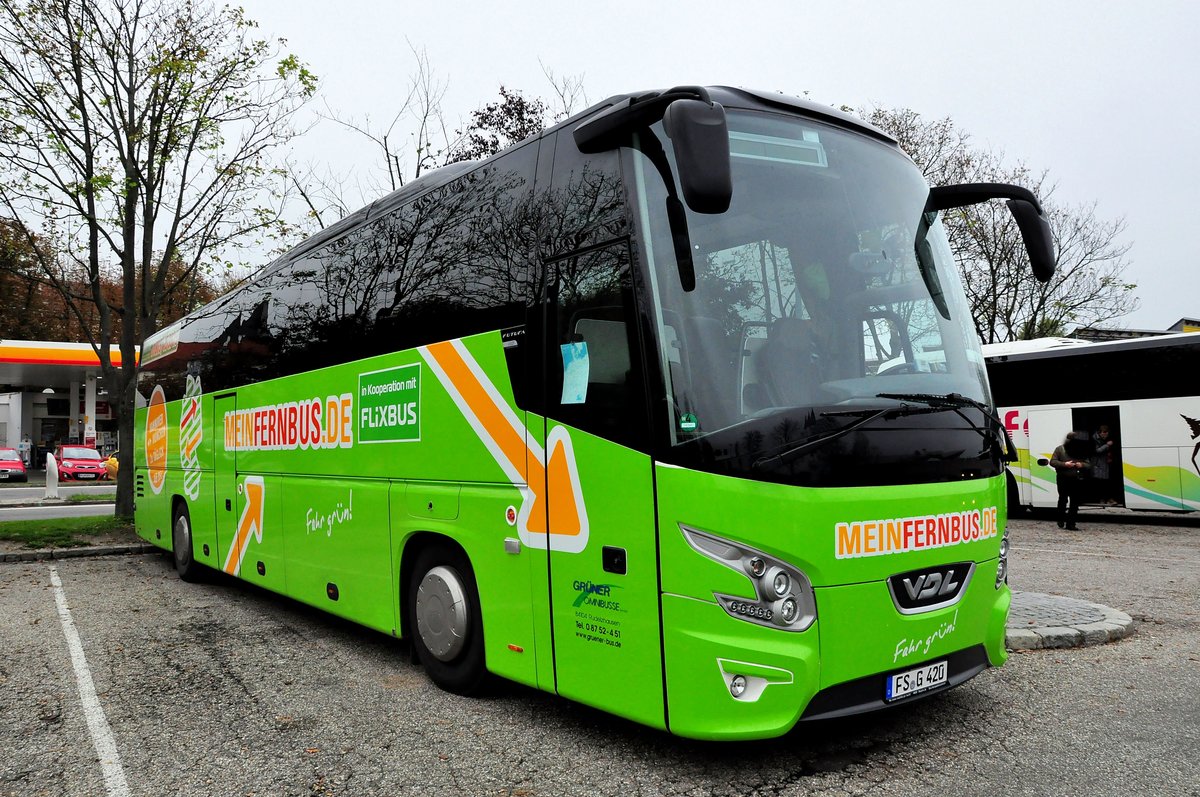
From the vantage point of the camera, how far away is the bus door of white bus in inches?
675

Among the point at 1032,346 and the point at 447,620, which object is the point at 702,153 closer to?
the point at 447,620

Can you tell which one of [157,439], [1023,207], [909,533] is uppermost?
[1023,207]

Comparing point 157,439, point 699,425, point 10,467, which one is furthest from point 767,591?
point 10,467

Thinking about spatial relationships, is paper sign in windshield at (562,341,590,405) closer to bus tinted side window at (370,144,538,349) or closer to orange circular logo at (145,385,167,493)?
bus tinted side window at (370,144,538,349)

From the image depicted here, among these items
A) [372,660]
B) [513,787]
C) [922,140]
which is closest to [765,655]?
[513,787]

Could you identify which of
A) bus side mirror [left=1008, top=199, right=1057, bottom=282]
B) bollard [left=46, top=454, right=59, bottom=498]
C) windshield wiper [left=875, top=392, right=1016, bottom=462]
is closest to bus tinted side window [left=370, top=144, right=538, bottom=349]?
windshield wiper [left=875, top=392, right=1016, bottom=462]

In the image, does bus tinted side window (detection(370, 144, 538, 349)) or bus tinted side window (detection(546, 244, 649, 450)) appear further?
bus tinted side window (detection(370, 144, 538, 349))

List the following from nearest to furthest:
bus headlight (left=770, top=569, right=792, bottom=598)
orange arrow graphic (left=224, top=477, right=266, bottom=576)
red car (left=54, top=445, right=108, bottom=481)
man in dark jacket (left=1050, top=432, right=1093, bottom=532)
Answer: bus headlight (left=770, top=569, right=792, bottom=598)
orange arrow graphic (left=224, top=477, right=266, bottom=576)
man in dark jacket (left=1050, top=432, right=1093, bottom=532)
red car (left=54, top=445, right=108, bottom=481)

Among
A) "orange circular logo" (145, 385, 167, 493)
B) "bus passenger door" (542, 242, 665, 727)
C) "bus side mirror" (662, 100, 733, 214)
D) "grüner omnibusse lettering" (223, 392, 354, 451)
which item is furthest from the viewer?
"orange circular logo" (145, 385, 167, 493)

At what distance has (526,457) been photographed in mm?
4809

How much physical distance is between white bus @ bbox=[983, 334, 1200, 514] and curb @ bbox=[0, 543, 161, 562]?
52.9 ft

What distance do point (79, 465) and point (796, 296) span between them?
4005 cm

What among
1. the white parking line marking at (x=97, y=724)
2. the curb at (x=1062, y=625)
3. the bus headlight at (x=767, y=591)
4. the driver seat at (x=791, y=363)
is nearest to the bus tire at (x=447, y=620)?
the white parking line marking at (x=97, y=724)

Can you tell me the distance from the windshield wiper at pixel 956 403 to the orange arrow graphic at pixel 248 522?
6.11m
